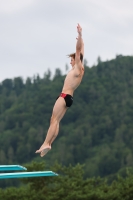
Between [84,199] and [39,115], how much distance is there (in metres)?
97.1

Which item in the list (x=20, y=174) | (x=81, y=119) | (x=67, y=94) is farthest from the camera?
(x=81, y=119)

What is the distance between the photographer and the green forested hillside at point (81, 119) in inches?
4727

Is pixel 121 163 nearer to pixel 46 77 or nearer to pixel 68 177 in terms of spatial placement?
pixel 46 77

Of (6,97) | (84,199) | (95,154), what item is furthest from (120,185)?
(6,97)

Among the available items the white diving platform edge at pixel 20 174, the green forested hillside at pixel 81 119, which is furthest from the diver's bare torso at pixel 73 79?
the green forested hillside at pixel 81 119

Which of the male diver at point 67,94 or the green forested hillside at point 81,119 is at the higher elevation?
the male diver at point 67,94

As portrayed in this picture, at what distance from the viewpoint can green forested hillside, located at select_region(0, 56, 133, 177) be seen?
120062 millimetres

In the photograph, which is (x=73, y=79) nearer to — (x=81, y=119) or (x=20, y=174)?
(x=20, y=174)

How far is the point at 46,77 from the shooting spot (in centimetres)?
14500

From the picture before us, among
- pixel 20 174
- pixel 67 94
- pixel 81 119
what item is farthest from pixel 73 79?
pixel 81 119

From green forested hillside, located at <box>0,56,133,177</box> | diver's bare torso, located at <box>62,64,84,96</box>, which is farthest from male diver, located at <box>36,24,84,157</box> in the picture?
green forested hillside, located at <box>0,56,133,177</box>

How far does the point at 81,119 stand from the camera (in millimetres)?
134875

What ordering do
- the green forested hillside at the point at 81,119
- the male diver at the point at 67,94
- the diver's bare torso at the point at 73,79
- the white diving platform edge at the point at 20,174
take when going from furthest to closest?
the green forested hillside at the point at 81,119 < the diver's bare torso at the point at 73,79 < the male diver at the point at 67,94 < the white diving platform edge at the point at 20,174

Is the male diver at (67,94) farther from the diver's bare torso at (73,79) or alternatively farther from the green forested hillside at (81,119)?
the green forested hillside at (81,119)
